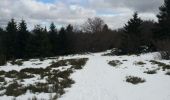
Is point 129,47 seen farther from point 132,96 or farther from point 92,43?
point 132,96

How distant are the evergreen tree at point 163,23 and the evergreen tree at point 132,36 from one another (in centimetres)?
294

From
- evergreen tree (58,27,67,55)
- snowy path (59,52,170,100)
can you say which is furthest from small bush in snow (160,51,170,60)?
evergreen tree (58,27,67,55)

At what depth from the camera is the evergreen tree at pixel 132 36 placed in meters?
40.0

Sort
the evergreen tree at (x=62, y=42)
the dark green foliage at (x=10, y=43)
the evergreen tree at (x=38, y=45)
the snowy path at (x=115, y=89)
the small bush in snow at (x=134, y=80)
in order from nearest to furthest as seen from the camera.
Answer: the snowy path at (x=115, y=89) → the small bush in snow at (x=134, y=80) → the evergreen tree at (x=38, y=45) → the dark green foliage at (x=10, y=43) → the evergreen tree at (x=62, y=42)

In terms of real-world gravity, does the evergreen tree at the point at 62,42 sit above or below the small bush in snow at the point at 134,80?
above

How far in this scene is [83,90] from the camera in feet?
37.6

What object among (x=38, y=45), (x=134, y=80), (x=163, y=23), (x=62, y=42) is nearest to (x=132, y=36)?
(x=163, y=23)

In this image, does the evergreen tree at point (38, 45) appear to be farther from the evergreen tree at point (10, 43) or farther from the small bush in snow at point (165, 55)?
the small bush in snow at point (165, 55)

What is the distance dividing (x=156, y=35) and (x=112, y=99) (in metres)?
33.4

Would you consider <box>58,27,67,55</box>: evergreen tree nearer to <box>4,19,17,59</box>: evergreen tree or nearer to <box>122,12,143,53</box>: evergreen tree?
<box>4,19,17,59</box>: evergreen tree

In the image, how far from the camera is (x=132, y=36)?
132 feet

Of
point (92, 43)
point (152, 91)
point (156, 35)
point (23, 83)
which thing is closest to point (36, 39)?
point (92, 43)

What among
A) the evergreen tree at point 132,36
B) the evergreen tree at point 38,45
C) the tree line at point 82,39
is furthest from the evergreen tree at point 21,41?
the evergreen tree at point 132,36

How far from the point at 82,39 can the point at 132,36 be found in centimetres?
2508
